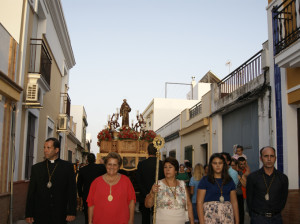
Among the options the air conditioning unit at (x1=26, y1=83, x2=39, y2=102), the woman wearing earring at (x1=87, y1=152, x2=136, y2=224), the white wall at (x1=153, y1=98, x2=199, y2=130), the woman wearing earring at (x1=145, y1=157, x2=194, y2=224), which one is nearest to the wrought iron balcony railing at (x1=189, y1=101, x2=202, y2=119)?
the air conditioning unit at (x1=26, y1=83, x2=39, y2=102)

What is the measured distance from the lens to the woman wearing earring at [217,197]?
4.34 metres

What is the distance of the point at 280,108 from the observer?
8.80 m

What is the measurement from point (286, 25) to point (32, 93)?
646cm

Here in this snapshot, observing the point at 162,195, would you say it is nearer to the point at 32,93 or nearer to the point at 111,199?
the point at 111,199

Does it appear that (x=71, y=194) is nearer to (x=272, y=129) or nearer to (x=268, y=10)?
(x=272, y=129)

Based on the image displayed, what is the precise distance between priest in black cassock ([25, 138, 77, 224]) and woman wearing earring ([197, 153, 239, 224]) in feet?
5.45

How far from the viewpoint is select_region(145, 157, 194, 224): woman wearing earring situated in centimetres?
441

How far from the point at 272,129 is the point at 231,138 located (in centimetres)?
393

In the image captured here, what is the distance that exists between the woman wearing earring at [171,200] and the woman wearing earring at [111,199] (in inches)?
12.3

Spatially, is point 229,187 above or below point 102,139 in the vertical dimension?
below

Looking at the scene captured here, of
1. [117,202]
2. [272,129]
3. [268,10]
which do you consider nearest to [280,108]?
[272,129]

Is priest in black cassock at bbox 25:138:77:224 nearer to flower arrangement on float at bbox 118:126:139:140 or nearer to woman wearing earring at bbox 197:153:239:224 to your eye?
woman wearing earring at bbox 197:153:239:224

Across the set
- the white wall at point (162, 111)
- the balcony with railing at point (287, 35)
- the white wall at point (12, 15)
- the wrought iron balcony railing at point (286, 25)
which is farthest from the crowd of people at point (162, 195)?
the white wall at point (162, 111)

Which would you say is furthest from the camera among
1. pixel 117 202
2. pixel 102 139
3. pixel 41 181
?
pixel 102 139
